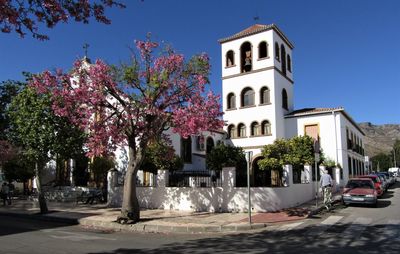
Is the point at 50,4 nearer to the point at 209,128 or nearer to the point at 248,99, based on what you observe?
the point at 209,128

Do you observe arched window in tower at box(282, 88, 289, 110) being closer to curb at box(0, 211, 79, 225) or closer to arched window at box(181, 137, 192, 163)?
arched window at box(181, 137, 192, 163)

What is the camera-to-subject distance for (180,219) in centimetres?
1614

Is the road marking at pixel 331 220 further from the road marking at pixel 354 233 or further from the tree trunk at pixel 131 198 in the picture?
the tree trunk at pixel 131 198

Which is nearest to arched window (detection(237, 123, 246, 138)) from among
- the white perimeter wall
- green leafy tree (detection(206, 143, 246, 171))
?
green leafy tree (detection(206, 143, 246, 171))

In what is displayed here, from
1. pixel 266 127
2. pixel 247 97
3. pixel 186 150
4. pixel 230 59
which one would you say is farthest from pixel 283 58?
pixel 186 150

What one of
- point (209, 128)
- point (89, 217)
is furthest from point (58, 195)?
point (209, 128)

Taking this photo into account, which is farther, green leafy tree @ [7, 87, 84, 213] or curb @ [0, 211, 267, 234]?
green leafy tree @ [7, 87, 84, 213]

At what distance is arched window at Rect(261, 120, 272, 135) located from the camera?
3428 centimetres

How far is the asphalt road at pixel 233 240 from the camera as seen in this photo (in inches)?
397

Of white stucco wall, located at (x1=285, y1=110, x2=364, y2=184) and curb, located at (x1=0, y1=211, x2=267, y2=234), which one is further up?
white stucco wall, located at (x1=285, y1=110, x2=364, y2=184)

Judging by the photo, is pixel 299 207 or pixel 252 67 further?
pixel 252 67

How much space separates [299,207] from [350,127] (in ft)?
77.5

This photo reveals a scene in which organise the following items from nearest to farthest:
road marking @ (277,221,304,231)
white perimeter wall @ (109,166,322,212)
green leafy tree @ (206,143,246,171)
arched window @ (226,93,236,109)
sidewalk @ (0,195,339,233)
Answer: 1. road marking @ (277,221,304,231)
2. sidewalk @ (0,195,339,233)
3. white perimeter wall @ (109,166,322,212)
4. green leafy tree @ (206,143,246,171)
5. arched window @ (226,93,236,109)

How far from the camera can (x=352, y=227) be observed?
1366 centimetres
